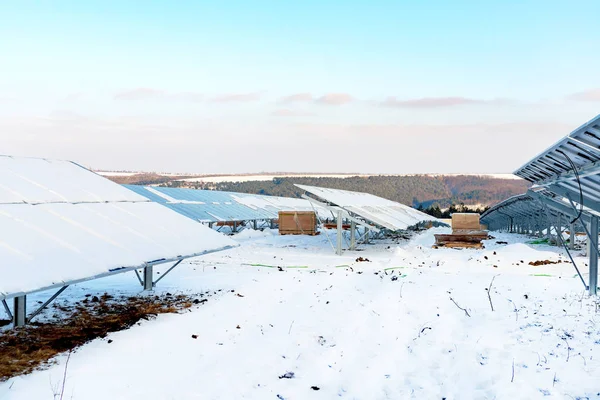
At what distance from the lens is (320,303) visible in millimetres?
11438

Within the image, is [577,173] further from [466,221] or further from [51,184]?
[466,221]

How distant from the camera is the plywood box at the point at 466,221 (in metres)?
34.3

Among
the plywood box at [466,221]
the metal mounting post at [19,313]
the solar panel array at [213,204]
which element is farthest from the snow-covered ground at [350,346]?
the plywood box at [466,221]

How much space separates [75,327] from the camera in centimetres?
916

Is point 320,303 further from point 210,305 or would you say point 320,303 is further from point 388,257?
point 388,257

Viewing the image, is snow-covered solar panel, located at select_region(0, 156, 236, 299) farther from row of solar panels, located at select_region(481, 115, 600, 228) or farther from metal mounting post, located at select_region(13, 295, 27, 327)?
row of solar panels, located at select_region(481, 115, 600, 228)

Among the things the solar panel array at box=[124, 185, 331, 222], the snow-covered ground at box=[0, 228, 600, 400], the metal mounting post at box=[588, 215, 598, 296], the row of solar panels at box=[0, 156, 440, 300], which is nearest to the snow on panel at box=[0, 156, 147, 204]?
the row of solar panels at box=[0, 156, 440, 300]

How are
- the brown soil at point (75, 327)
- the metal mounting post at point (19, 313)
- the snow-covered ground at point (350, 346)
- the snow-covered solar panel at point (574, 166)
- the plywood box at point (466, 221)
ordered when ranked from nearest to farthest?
the snow-covered ground at point (350, 346)
the brown soil at point (75, 327)
the snow-covered solar panel at point (574, 166)
the metal mounting post at point (19, 313)
the plywood box at point (466, 221)

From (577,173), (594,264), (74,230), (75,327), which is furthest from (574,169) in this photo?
(75,327)

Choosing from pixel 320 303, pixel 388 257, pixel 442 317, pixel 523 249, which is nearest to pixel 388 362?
pixel 442 317

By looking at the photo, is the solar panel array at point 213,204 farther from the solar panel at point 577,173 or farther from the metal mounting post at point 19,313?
the solar panel at point 577,173

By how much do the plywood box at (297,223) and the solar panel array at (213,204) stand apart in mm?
2514

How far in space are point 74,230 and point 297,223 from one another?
84.8ft

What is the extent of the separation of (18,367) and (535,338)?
7.56 meters
